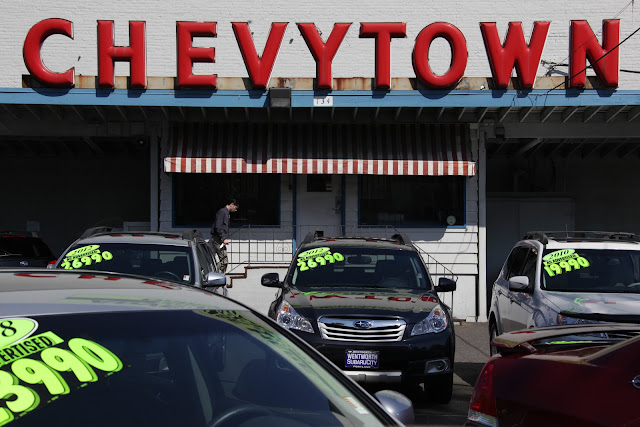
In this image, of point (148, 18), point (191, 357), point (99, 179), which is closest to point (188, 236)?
point (191, 357)

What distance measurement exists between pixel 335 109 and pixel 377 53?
61.6 inches

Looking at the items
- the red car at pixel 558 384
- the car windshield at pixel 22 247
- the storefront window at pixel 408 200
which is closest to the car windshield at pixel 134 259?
the red car at pixel 558 384

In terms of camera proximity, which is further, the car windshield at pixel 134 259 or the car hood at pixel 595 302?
the car windshield at pixel 134 259

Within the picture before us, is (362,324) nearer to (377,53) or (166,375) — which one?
(166,375)

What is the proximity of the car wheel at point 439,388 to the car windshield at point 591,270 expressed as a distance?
1748 millimetres

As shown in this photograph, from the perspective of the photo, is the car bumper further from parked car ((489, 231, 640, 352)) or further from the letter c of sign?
the letter c of sign

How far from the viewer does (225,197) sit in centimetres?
1658

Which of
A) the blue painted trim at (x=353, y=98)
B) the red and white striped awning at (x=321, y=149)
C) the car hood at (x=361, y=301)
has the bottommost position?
the car hood at (x=361, y=301)

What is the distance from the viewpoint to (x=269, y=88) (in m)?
14.5

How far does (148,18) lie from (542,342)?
1481cm

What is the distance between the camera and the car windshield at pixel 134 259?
30.0 ft

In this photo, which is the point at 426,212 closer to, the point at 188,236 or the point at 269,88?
the point at 269,88

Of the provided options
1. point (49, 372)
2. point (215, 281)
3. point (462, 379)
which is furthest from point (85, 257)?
point (49, 372)

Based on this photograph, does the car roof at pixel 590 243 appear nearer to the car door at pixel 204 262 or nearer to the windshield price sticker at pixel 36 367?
the car door at pixel 204 262
